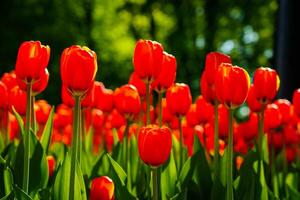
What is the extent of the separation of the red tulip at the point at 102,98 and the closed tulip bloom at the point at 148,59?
0.74m

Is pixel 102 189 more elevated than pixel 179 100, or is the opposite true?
pixel 179 100

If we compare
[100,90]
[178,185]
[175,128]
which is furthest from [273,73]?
[175,128]

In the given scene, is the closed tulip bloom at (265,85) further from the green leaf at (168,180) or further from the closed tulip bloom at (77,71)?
the closed tulip bloom at (77,71)

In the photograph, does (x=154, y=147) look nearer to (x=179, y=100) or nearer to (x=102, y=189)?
(x=102, y=189)

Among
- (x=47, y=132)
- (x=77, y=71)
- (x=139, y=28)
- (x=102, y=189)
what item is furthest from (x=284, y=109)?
(x=139, y=28)

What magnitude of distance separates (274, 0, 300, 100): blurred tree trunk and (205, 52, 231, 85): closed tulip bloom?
8.90 ft

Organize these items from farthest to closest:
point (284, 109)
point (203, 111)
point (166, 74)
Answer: point (284, 109)
point (203, 111)
point (166, 74)

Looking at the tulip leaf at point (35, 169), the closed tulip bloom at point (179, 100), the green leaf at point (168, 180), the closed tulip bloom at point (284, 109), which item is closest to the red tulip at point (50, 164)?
the tulip leaf at point (35, 169)

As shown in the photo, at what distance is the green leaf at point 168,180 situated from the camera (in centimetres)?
265

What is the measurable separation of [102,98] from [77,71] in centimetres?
154

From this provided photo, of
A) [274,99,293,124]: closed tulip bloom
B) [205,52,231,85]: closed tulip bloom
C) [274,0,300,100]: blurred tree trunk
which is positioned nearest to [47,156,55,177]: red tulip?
[205,52,231,85]: closed tulip bloom

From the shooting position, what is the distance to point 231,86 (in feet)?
7.41

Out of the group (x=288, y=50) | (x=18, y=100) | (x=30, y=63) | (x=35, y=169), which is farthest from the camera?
(x=288, y=50)

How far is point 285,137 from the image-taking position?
4324 mm
